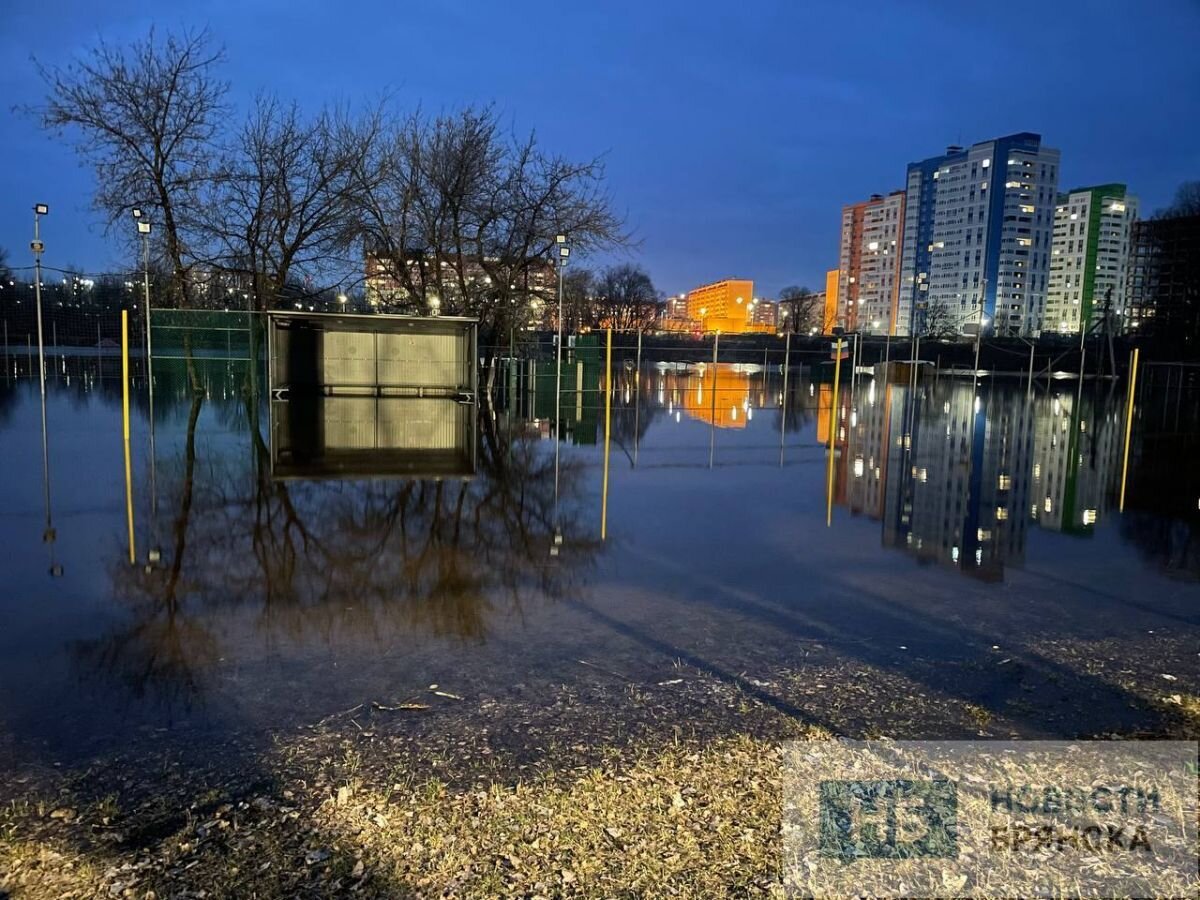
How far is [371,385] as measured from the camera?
2152 cm

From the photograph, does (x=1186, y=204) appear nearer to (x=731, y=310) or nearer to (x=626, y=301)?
(x=626, y=301)

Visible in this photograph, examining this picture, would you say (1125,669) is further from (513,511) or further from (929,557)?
(513,511)

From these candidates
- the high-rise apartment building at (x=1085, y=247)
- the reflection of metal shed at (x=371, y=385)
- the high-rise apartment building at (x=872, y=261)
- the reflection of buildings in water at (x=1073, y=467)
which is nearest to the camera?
the reflection of buildings in water at (x=1073, y=467)

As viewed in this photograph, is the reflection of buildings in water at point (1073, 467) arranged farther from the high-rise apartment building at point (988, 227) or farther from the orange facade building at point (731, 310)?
the high-rise apartment building at point (988, 227)

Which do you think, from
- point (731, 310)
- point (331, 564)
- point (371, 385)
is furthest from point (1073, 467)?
point (731, 310)

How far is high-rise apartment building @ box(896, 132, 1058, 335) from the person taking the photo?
157 m

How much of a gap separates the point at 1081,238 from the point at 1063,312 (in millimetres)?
14410

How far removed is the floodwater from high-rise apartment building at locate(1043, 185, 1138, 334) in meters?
176

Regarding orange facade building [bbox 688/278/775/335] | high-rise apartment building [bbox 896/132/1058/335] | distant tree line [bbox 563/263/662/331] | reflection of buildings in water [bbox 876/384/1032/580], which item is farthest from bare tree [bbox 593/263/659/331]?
reflection of buildings in water [bbox 876/384/1032/580]

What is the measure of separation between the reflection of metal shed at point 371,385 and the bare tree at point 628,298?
2934 inches

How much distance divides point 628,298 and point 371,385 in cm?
9088

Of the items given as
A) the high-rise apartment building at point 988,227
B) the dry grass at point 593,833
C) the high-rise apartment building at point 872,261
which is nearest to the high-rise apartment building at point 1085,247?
the high-rise apartment building at point 988,227

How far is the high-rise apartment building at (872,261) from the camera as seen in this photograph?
181 m

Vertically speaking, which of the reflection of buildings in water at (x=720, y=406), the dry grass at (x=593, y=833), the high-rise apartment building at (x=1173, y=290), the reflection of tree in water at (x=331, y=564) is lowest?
the dry grass at (x=593, y=833)
